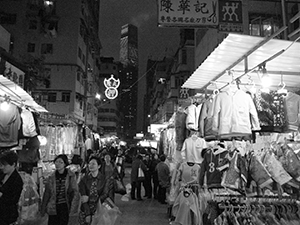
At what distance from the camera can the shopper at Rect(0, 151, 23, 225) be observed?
14.0 feet

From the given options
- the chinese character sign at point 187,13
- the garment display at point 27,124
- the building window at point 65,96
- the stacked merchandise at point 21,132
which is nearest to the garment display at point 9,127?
the stacked merchandise at point 21,132

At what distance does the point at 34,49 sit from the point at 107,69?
32556 millimetres

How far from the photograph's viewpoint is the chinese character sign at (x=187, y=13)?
5.73 m

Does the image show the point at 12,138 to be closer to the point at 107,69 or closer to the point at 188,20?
the point at 188,20

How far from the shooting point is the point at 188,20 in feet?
18.9

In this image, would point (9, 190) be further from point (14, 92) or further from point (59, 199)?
point (14, 92)

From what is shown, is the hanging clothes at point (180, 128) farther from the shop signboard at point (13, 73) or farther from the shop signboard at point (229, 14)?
the shop signboard at point (13, 73)

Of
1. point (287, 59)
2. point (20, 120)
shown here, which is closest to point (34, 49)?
point (20, 120)

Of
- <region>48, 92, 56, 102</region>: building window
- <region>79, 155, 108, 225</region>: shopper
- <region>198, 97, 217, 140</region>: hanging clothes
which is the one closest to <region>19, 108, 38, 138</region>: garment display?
<region>79, 155, 108, 225</region>: shopper

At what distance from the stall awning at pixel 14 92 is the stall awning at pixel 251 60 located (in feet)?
12.9

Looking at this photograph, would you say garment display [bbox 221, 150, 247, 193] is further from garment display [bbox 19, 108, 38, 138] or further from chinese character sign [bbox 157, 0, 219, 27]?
garment display [bbox 19, 108, 38, 138]

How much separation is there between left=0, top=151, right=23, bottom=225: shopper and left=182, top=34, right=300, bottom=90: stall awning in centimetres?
386

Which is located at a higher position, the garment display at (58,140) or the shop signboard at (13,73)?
the shop signboard at (13,73)

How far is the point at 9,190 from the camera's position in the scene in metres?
4.36
